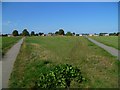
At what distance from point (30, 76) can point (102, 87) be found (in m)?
4.05

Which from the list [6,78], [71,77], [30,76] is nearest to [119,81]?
[71,77]

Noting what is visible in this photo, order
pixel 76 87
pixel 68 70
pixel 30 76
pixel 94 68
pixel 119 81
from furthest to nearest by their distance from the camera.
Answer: pixel 94 68, pixel 30 76, pixel 119 81, pixel 76 87, pixel 68 70

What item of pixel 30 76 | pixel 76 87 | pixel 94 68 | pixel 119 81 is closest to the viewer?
pixel 76 87

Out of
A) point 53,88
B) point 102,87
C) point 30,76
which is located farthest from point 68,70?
point 30,76

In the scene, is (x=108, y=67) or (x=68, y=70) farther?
(x=108, y=67)

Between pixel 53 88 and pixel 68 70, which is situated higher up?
pixel 68 70

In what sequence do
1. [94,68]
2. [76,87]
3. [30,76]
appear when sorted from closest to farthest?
[76,87] < [30,76] < [94,68]

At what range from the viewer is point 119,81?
545 inches

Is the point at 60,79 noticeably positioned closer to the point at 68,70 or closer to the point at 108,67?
the point at 68,70

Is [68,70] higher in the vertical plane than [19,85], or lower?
higher

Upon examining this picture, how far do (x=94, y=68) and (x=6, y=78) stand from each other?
5.33 meters

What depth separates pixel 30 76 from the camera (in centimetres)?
1521

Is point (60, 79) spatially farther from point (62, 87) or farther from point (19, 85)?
point (19, 85)

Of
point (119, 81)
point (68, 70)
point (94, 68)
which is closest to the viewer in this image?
point (68, 70)
